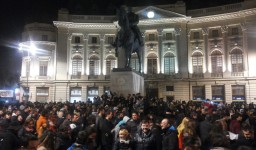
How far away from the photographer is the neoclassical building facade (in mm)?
44969

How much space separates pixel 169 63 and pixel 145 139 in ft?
142

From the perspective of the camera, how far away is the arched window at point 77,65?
51.7 meters

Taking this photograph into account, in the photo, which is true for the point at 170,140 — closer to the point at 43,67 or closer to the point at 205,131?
the point at 205,131

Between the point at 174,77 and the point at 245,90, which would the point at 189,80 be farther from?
the point at 245,90

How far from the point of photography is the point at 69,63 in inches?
2037

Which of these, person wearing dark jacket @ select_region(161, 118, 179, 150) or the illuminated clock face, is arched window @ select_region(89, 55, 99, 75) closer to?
the illuminated clock face

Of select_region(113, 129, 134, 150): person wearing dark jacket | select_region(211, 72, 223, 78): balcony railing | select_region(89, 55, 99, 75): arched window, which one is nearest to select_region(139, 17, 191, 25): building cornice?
select_region(211, 72, 223, 78): balcony railing

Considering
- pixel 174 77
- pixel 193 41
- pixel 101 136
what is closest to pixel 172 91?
pixel 174 77

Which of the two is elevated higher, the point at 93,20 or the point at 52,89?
the point at 93,20

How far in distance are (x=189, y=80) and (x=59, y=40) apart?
82.0ft

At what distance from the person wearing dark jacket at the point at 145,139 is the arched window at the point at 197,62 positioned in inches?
1682

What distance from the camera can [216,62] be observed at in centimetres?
4747

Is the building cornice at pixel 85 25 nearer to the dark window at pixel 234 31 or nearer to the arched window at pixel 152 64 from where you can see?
the arched window at pixel 152 64

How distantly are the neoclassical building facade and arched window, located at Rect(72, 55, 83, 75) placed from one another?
19 cm
